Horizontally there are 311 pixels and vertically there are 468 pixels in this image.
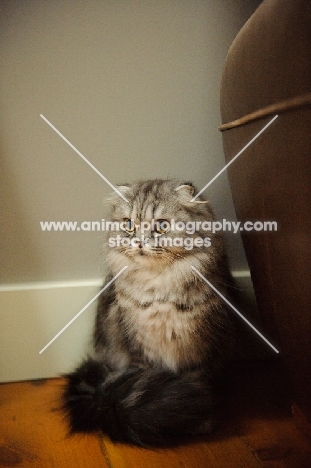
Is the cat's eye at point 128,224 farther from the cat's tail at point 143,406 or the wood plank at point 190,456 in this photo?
the wood plank at point 190,456

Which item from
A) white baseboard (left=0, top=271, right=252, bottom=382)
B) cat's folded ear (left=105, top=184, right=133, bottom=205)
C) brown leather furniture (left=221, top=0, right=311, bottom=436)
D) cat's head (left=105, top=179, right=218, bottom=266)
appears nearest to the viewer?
brown leather furniture (left=221, top=0, right=311, bottom=436)

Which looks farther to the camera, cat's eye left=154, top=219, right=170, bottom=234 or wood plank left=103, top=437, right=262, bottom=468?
cat's eye left=154, top=219, right=170, bottom=234

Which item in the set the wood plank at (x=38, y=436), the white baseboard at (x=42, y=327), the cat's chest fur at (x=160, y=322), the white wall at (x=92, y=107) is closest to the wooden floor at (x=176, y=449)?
the wood plank at (x=38, y=436)

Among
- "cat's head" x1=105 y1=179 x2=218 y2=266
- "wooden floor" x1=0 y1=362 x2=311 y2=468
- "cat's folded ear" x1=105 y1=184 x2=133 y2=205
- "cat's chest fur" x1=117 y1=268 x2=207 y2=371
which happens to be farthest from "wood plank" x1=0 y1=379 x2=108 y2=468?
"cat's folded ear" x1=105 y1=184 x2=133 y2=205

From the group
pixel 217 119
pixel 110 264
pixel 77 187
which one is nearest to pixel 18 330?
pixel 110 264

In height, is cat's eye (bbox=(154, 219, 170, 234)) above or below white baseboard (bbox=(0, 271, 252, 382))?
above

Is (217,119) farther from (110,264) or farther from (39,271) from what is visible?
(39,271)

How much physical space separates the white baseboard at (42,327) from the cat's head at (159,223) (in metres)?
0.28

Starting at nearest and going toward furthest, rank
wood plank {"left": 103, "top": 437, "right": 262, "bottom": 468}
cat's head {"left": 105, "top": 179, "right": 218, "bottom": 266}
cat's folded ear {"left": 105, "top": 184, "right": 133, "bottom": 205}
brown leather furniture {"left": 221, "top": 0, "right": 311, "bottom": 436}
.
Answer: brown leather furniture {"left": 221, "top": 0, "right": 311, "bottom": 436} → wood plank {"left": 103, "top": 437, "right": 262, "bottom": 468} → cat's head {"left": 105, "top": 179, "right": 218, "bottom": 266} → cat's folded ear {"left": 105, "top": 184, "right": 133, "bottom": 205}

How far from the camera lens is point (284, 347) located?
2.90 feet

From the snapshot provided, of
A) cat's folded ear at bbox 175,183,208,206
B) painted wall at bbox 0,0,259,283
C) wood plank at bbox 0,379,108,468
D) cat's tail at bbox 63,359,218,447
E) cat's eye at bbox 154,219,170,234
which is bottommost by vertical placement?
wood plank at bbox 0,379,108,468

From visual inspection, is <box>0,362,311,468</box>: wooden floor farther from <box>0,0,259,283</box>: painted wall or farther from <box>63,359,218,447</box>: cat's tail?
<box>0,0,259,283</box>: painted wall

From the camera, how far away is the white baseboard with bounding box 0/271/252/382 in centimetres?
131

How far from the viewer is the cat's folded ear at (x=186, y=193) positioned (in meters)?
1.08
